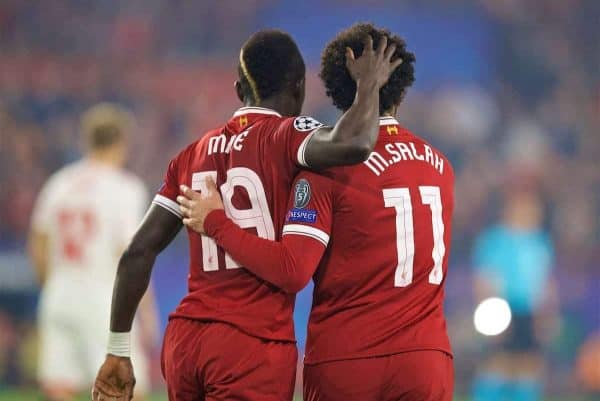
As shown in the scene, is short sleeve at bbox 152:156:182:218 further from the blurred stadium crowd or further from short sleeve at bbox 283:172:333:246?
the blurred stadium crowd

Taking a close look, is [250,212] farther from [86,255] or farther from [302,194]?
[86,255]

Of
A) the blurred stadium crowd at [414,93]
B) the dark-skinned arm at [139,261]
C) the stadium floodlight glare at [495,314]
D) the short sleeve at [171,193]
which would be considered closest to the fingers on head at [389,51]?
the short sleeve at [171,193]

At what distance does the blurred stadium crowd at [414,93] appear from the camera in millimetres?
13305

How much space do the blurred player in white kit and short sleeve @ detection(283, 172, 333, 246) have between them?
12.2ft

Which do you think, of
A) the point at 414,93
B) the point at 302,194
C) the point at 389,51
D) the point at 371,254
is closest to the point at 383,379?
the point at 371,254

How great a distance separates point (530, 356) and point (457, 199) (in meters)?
4.41

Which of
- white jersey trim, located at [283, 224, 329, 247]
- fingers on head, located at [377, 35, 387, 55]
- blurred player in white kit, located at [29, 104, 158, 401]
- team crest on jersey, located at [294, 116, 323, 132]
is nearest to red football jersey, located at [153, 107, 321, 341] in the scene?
team crest on jersey, located at [294, 116, 323, 132]

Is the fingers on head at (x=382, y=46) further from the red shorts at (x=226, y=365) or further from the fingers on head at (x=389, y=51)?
the red shorts at (x=226, y=365)

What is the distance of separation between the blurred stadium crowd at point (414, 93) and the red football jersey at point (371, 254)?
8.46m

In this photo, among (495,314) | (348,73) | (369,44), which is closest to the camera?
(369,44)

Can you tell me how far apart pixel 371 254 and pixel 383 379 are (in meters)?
0.43

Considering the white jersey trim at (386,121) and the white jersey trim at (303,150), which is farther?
the white jersey trim at (386,121)

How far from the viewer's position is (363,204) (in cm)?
381

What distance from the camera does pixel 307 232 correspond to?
147 inches
